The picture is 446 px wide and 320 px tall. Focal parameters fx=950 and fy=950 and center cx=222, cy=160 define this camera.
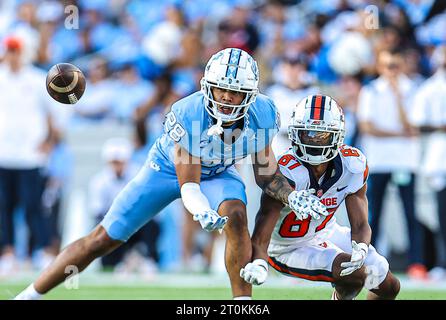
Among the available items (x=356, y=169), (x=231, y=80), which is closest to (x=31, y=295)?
(x=231, y=80)

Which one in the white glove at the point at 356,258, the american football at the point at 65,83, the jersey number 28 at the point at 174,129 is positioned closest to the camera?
the white glove at the point at 356,258

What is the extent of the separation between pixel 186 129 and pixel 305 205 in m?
0.93

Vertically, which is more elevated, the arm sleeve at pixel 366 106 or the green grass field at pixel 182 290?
the arm sleeve at pixel 366 106

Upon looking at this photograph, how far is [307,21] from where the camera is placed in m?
12.4

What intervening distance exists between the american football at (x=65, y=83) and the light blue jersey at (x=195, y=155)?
26.6 inches

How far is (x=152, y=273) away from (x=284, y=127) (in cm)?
201

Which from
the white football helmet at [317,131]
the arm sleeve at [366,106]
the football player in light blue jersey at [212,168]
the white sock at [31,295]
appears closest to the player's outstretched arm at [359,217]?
the white football helmet at [317,131]

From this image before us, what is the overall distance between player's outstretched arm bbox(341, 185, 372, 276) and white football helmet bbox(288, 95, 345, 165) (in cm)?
32

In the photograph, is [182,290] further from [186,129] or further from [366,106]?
[366,106]

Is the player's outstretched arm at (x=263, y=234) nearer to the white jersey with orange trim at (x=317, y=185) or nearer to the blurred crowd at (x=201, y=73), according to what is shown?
the white jersey with orange trim at (x=317, y=185)

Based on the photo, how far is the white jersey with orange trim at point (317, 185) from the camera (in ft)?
20.0

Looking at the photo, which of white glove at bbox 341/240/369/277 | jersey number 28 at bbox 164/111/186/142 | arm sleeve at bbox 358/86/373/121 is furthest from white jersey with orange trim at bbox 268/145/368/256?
arm sleeve at bbox 358/86/373/121
